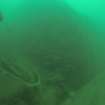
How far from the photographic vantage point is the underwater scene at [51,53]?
1.58 m

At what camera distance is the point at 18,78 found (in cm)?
162

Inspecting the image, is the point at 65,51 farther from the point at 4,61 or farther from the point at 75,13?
the point at 75,13

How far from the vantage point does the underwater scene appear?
Result: 1576 millimetres

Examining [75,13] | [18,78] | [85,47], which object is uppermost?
[75,13]

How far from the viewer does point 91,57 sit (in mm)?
2002

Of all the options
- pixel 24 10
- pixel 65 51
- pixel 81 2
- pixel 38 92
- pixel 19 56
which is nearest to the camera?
pixel 38 92

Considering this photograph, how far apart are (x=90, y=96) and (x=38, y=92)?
1.21ft

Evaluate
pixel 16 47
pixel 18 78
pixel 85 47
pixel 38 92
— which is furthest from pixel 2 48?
pixel 85 47

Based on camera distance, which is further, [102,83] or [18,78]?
[102,83]

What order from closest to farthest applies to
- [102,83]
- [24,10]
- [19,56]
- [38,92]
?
[38,92] < [102,83] < [19,56] < [24,10]

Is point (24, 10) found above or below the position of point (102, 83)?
above

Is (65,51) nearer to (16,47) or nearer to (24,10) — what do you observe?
(16,47)

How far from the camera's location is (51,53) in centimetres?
200

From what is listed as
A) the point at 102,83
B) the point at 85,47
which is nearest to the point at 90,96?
the point at 102,83
